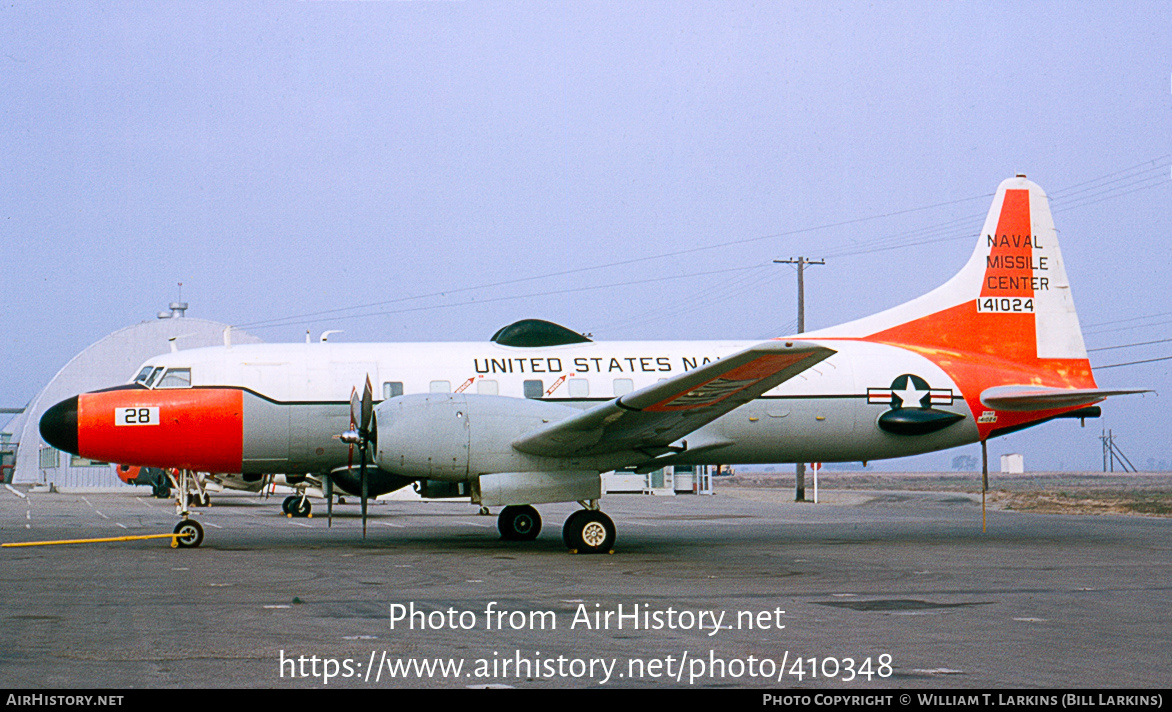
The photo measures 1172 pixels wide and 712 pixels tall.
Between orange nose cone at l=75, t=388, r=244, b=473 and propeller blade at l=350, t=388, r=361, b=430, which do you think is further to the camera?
orange nose cone at l=75, t=388, r=244, b=473

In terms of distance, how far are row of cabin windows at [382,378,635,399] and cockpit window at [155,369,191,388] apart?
126 inches

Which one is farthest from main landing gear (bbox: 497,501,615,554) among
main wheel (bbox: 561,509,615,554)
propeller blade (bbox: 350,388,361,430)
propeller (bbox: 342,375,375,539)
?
propeller blade (bbox: 350,388,361,430)

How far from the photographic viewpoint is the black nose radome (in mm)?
15945

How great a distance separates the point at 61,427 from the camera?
1596 cm

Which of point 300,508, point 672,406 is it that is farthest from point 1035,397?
point 300,508

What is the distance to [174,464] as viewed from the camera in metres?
16.6

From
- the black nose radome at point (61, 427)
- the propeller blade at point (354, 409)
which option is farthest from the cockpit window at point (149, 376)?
the propeller blade at point (354, 409)

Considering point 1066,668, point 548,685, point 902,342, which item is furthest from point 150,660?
point 902,342

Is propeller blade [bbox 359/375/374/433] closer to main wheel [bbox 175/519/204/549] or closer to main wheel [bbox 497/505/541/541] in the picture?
main wheel [bbox 175/519/204/549]

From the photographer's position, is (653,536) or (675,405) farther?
(653,536)

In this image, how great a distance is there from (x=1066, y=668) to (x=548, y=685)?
135 inches

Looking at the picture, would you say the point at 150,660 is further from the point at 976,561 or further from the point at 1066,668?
the point at 976,561

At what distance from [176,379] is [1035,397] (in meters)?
14.6
